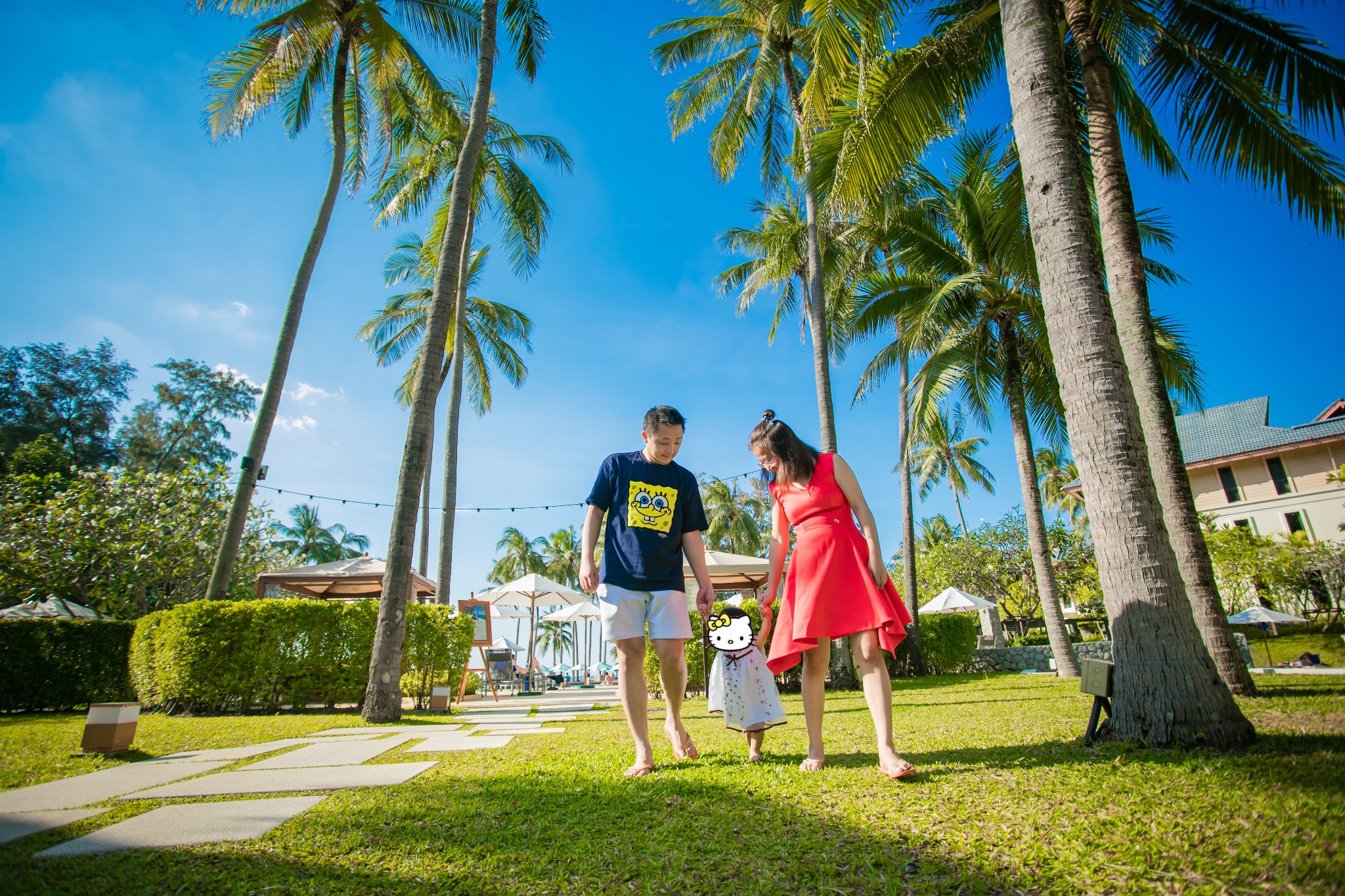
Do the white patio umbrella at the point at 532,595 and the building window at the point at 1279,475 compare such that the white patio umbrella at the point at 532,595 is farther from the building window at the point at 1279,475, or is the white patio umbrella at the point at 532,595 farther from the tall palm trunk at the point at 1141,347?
the building window at the point at 1279,475

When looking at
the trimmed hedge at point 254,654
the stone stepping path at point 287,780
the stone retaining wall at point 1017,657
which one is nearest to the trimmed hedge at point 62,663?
the trimmed hedge at point 254,654

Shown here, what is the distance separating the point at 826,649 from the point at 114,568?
17.7 metres

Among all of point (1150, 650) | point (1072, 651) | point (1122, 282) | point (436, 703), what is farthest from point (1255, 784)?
point (1072, 651)

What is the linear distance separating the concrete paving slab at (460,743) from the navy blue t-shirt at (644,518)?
6.45 ft

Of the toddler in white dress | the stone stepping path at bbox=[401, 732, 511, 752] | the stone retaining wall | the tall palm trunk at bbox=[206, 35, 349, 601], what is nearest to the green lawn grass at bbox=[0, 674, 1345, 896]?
the toddler in white dress

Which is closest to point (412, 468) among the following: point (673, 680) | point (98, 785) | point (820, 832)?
point (98, 785)

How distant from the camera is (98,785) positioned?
277 centimetres

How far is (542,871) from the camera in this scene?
161cm

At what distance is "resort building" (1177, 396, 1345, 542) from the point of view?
65.5ft

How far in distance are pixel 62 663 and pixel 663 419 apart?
1084cm

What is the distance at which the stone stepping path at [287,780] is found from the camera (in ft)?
8.57

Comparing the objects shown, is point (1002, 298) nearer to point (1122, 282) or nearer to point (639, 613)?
Result: point (1122, 282)

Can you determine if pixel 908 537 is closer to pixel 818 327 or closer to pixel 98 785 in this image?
pixel 818 327

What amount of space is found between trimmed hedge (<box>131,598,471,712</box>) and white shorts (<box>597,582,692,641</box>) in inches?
207
